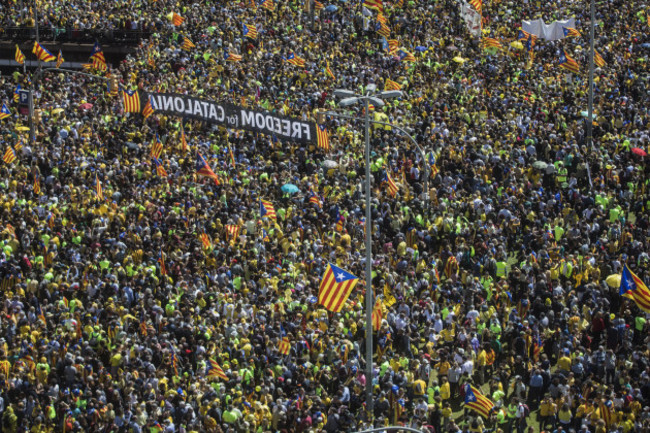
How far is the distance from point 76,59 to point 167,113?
1460cm

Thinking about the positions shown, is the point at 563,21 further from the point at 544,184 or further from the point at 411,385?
the point at 411,385

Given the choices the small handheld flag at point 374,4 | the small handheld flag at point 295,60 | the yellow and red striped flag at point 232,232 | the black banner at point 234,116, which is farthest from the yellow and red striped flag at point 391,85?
the yellow and red striped flag at point 232,232

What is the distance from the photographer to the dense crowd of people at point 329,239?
29625mm

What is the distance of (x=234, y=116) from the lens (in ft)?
143

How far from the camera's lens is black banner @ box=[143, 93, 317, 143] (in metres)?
42.6

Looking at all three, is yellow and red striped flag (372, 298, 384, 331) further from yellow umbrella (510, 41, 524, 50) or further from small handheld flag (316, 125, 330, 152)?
yellow umbrella (510, 41, 524, 50)

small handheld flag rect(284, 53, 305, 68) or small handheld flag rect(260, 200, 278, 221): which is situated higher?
small handheld flag rect(260, 200, 278, 221)

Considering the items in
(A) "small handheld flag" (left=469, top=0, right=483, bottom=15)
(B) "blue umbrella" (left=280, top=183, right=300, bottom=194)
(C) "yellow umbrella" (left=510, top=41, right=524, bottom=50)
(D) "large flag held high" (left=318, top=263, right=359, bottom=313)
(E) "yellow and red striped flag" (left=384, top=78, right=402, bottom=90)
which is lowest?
(C) "yellow umbrella" (left=510, top=41, right=524, bottom=50)

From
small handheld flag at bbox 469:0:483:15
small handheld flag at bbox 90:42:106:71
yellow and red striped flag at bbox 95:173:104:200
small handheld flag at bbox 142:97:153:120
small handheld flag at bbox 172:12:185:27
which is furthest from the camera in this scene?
small handheld flag at bbox 172:12:185:27

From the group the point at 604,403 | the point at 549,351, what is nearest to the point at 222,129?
the point at 549,351

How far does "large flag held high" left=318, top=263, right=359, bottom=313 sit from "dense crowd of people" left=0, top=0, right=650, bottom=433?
1568 millimetres

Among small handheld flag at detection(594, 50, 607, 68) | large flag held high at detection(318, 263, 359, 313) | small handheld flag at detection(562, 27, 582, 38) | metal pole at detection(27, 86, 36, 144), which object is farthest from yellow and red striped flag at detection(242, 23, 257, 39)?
large flag held high at detection(318, 263, 359, 313)

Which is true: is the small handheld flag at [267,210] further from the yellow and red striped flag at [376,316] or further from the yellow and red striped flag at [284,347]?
the yellow and red striped flag at [284,347]

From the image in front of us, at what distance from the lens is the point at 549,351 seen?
106 ft
